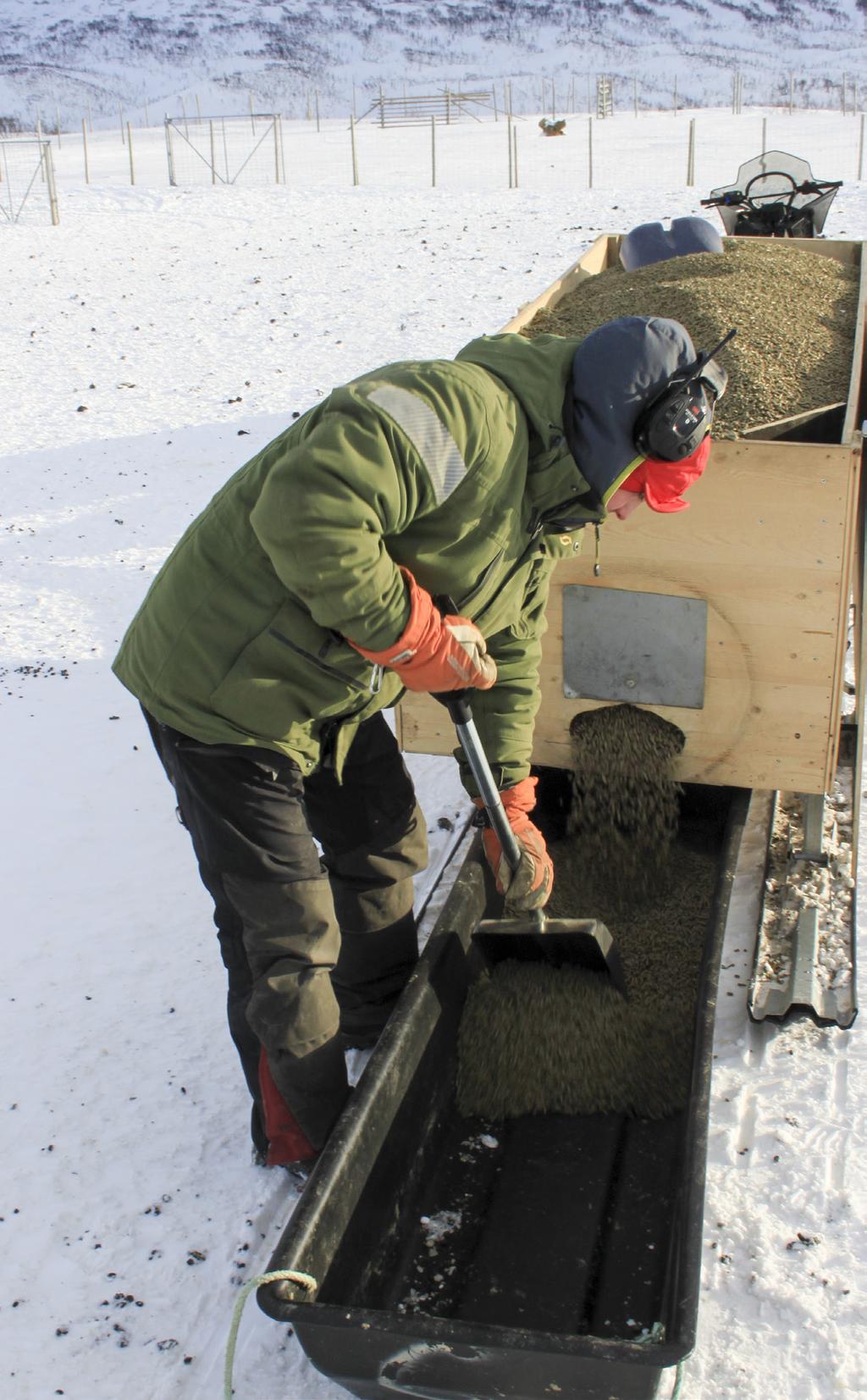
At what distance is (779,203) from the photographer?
700 cm

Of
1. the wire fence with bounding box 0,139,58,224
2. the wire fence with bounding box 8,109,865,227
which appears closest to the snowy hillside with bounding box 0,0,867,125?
the wire fence with bounding box 8,109,865,227

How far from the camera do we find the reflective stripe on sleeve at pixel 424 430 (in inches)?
83.0

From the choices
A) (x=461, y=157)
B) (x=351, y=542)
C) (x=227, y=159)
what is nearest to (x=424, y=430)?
(x=351, y=542)

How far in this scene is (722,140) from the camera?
22.5 m

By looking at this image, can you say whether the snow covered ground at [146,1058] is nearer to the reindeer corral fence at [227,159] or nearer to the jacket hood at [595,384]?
the jacket hood at [595,384]

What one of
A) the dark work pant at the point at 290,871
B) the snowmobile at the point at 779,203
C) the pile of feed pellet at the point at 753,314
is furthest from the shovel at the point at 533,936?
the snowmobile at the point at 779,203

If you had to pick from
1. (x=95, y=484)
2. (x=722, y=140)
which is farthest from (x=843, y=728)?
(x=722, y=140)

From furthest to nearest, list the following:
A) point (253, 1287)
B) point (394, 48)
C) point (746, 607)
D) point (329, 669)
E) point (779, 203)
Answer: point (394, 48) < point (779, 203) < point (746, 607) < point (329, 669) < point (253, 1287)

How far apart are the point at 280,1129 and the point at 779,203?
20.5 ft

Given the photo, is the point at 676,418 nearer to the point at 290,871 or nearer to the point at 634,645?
the point at 290,871

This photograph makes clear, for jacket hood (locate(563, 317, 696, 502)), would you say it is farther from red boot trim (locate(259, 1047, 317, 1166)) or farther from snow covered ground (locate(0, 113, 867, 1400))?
snow covered ground (locate(0, 113, 867, 1400))

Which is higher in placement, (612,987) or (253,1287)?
(253,1287)

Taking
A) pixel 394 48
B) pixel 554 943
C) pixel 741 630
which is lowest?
pixel 554 943

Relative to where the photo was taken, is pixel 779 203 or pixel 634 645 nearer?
pixel 634 645
